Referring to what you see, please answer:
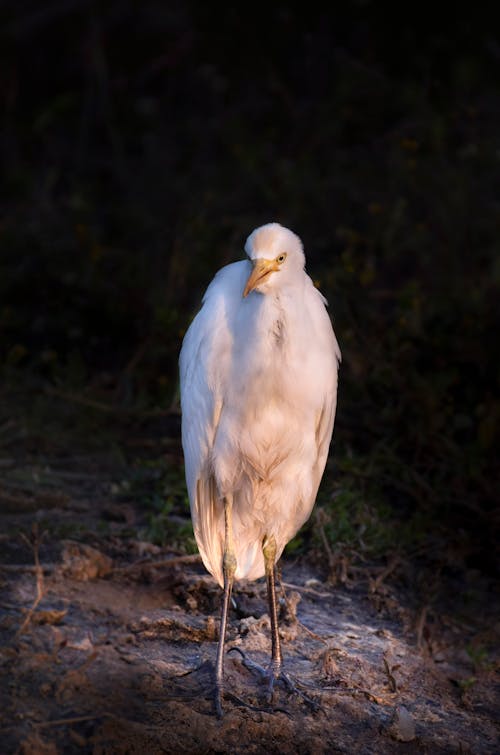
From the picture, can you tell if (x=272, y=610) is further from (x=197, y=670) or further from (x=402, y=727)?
(x=402, y=727)

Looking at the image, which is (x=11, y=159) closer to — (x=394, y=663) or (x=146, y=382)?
(x=146, y=382)

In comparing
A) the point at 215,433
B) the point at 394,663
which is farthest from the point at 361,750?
the point at 215,433

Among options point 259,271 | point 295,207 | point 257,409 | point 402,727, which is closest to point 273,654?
point 402,727

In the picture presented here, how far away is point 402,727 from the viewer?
2787 millimetres

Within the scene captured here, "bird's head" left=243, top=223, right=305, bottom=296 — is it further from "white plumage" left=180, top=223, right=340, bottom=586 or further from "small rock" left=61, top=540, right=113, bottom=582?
"small rock" left=61, top=540, right=113, bottom=582

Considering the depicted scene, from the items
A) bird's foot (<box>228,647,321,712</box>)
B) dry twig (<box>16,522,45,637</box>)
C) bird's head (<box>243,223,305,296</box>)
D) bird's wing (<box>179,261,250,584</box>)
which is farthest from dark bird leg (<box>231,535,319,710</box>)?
bird's head (<box>243,223,305,296</box>)

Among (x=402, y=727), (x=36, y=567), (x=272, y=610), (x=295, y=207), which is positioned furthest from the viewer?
(x=295, y=207)

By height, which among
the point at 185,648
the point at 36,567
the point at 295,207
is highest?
the point at 295,207

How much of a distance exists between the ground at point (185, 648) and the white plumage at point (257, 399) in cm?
28

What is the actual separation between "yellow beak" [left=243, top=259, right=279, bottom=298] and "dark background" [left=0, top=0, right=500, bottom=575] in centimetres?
133

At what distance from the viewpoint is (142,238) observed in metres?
6.48

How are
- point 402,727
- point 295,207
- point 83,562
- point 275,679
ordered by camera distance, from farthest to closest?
point 295,207, point 83,562, point 275,679, point 402,727

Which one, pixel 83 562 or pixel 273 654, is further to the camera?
pixel 83 562

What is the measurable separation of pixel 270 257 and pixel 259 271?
0.06 metres
